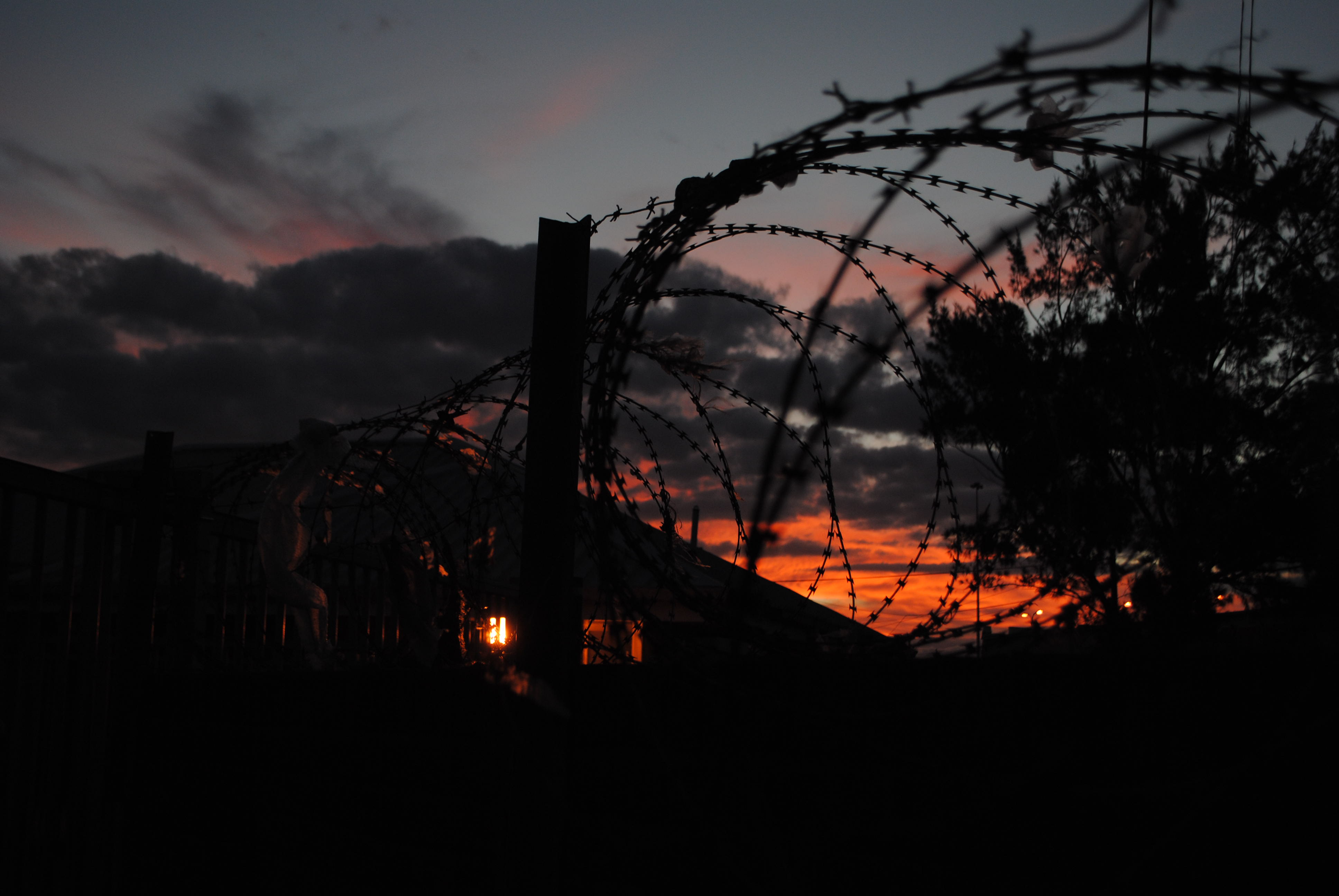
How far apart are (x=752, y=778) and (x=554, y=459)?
1022 mm

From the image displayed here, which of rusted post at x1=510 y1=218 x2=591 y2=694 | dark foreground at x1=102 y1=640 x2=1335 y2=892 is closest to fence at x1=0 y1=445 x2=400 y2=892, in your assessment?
dark foreground at x1=102 y1=640 x2=1335 y2=892

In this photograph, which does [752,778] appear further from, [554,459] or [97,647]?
[97,647]

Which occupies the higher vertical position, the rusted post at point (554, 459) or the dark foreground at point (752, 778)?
the rusted post at point (554, 459)

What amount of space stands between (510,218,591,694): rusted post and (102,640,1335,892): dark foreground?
0.20 meters

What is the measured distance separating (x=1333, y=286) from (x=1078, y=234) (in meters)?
0.75

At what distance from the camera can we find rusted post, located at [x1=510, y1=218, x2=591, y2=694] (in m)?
2.40

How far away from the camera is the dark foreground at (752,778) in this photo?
169cm

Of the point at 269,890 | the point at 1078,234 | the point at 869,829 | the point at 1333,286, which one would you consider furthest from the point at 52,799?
the point at 1333,286

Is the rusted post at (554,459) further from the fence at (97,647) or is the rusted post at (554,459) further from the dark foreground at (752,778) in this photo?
the fence at (97,647)

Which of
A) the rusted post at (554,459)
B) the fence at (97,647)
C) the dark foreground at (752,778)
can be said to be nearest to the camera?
the dark foreground at (752,778)

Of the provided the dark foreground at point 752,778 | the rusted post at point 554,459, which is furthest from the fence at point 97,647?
the rusted post at point 554,459

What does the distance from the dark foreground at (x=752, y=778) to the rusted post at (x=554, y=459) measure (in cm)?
20

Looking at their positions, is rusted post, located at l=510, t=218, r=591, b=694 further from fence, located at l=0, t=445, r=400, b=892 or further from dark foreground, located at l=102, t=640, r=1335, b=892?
fence, located at l=0, t=445, r=400, b=892

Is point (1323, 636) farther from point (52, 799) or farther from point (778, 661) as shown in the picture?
point (52, 799)
